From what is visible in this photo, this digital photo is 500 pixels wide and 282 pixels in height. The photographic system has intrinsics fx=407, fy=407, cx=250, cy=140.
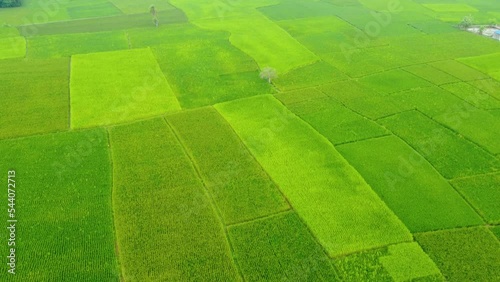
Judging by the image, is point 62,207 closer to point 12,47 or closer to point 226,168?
point 226,168

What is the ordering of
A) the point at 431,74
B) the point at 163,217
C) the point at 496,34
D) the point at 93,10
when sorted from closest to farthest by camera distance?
the point at 163,217, the point at 431,74, the point at 496,34, the point at 93,10

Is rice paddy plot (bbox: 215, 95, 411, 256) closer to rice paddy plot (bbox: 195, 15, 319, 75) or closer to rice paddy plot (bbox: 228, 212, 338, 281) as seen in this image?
rice paddy plot (bbox: 228, 212, 338, 281)

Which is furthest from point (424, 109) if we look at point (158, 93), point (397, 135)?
point (158, 93)

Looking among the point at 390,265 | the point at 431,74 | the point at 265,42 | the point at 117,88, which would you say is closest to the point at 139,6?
the point at 265,42

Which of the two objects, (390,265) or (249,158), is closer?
(390,265)

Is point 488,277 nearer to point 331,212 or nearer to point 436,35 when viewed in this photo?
point 331,212

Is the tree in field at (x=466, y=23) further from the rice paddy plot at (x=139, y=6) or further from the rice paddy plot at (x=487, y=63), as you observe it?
the rice paddy plot at (x=139, y=6)

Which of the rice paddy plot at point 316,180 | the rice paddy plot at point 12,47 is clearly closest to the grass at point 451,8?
the rice paddy plot at point 316,180
